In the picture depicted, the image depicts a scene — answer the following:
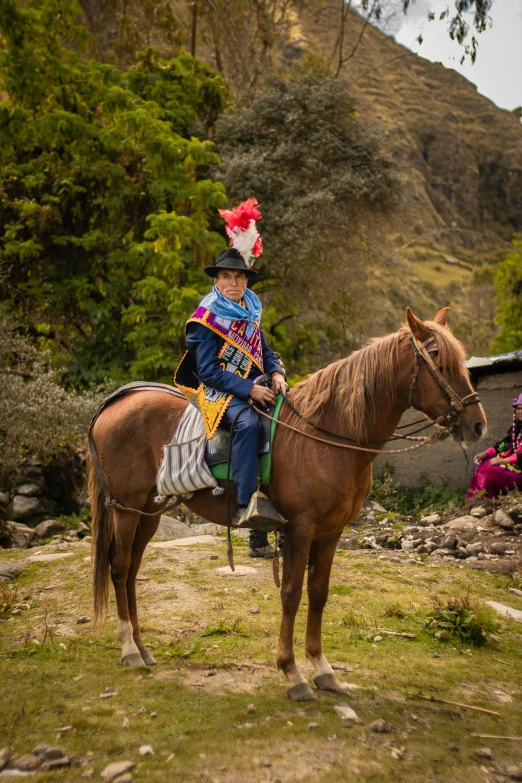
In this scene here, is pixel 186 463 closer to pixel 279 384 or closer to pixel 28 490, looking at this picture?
pixel 279 384

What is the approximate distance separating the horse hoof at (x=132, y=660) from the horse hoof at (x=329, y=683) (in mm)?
1232

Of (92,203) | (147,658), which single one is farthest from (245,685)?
(92,203)

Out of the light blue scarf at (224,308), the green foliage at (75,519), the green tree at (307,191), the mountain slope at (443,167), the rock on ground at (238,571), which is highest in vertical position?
the mountain slope at (443,167)

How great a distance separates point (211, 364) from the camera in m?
4.23

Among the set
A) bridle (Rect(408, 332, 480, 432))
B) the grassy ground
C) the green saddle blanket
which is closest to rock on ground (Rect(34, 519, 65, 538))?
the grassy ground

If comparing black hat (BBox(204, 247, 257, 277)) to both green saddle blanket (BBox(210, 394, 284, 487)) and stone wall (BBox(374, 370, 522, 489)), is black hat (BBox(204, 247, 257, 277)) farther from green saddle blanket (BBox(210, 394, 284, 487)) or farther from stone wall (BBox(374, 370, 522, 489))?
stone wall (BBox(374, 370, 522, 489))

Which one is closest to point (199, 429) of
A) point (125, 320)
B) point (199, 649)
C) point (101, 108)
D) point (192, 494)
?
point (192, 494)

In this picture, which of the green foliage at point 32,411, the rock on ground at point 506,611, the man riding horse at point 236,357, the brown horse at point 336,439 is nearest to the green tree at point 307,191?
the green foliage at point 32,411

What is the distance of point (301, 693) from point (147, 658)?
1231 millimetres

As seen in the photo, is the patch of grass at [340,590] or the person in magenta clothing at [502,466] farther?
the person in magenta clothing at [502,466]

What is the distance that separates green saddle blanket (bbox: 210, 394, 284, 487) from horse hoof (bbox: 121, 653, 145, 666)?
4.58 ft

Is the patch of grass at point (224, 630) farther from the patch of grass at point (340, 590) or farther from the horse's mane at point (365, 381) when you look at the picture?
the horse's mane at point (365, 381)

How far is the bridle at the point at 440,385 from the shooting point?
3697 mm

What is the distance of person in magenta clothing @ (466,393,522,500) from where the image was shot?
9117mm
